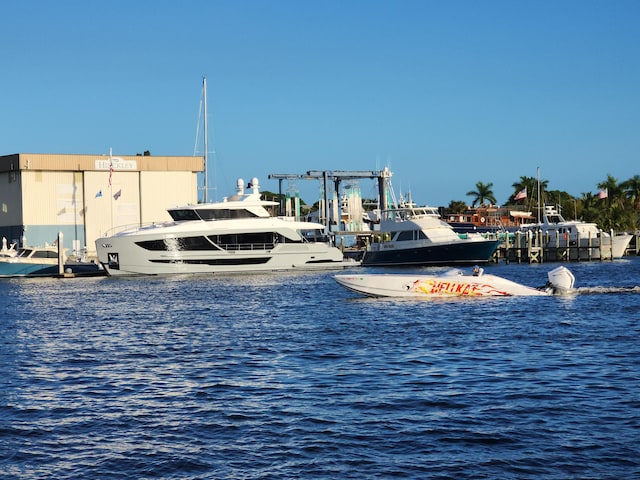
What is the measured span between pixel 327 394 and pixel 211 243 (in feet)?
143

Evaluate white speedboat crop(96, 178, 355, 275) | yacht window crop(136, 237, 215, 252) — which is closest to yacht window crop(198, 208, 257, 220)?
white speedboat crop(96, 178, 355, 275)

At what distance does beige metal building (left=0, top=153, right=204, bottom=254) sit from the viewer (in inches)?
3041

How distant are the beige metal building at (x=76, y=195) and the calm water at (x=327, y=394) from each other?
145ft

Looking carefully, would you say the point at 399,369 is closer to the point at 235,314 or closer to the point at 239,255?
the point at 235,314

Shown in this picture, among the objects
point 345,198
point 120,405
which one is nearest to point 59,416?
point 120,405

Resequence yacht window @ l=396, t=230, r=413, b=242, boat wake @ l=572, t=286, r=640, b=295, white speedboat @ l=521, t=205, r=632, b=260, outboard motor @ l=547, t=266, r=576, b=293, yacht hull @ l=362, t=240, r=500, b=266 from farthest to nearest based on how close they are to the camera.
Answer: white speedboat @ l=521, t=205, r=632, b=260 < yacht window @ l=396, t=230, r=413, b=242 < yacht hull @ l=362, t=240, r=500, b=266 < boat wake @ l=572, t=286, r=640, b=295 < outboard motor @ l=547, t=266, r=576, b=293

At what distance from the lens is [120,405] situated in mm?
17297

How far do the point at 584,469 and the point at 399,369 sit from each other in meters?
8.53

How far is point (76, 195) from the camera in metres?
79.2

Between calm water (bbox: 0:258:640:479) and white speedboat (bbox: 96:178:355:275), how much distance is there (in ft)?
82.0

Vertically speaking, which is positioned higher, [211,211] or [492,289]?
[211,211]

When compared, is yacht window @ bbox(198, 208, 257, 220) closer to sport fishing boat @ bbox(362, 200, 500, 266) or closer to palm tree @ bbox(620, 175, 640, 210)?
sport fishing boat @ bbox(362, 200, 500, 266)

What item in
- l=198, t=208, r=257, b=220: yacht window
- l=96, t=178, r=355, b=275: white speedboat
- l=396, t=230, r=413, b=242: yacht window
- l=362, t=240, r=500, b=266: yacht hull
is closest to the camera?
l=96, t=178, r=355, b=275: white speedboat

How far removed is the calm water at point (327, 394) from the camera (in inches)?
521
